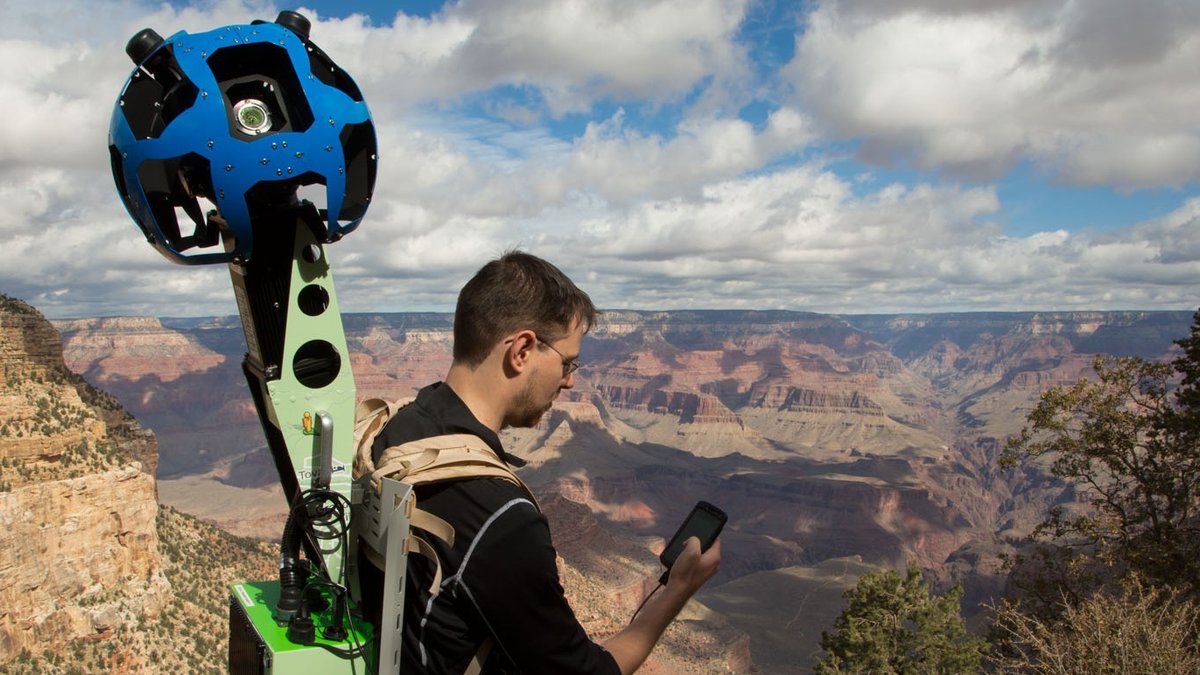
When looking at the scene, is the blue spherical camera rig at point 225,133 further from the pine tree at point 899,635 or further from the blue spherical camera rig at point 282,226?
the pine tree at point 899,635

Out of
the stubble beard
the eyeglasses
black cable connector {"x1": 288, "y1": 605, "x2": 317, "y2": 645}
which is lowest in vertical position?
black cable connector {"x1": 288, "y1": 605, "x2": 317, "y2": 645}

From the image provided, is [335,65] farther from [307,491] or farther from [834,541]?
[834,541]

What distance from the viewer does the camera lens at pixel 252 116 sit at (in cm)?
270

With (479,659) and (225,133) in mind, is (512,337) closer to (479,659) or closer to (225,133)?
(479,659)

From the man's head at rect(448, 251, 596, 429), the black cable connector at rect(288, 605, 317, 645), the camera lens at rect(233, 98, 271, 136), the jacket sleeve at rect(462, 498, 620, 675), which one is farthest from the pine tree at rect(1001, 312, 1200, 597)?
the camera lens at rect(233, 98, 271, 136)

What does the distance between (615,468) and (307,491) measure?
15148cm

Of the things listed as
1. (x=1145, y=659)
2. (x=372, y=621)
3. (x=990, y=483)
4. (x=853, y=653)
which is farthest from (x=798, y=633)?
(x=990, y=483)

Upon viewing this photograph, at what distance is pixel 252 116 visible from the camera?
2732 mm

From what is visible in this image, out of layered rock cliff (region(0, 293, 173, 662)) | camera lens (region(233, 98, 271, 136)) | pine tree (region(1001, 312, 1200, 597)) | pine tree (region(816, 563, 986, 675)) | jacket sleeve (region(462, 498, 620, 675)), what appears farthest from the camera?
layered rock cliff (region(0, 293, 173, 662))

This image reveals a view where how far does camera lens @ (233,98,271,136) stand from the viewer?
2.70 m

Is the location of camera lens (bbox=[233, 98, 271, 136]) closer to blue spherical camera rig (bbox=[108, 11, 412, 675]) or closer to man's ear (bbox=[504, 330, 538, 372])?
blue spherical camera rig (bbox=[108, 11, 412, 675])

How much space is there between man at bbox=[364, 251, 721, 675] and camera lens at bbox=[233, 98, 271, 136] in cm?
89

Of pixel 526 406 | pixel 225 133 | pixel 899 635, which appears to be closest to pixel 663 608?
pixel 526 406

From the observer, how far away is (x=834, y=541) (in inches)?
5113
